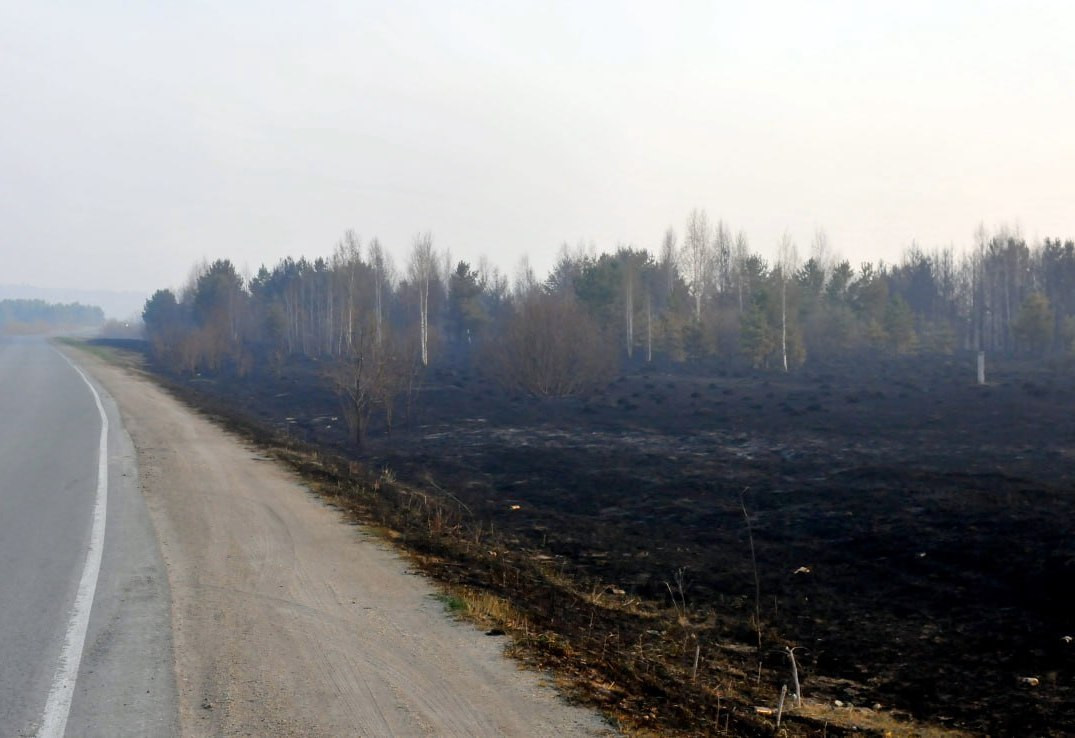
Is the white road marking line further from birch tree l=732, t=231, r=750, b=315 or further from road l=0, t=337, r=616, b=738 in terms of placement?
birch tree l=732, t=231, r=750, b=315

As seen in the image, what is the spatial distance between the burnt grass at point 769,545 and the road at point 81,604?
118 inches

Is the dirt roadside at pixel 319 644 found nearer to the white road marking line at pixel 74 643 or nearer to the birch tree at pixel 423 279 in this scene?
the white road marking line at pixel 74 643

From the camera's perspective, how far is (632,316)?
67000 millimetres

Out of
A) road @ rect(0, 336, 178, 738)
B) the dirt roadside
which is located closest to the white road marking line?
road @ rect(0, 336, 178, 738)

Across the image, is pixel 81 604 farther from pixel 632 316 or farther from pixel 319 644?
pixel 632 316

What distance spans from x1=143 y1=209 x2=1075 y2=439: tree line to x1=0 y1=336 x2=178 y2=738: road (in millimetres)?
A: 14907

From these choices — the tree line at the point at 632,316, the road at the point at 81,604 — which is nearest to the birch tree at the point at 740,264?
the tree line at the point at 632,316

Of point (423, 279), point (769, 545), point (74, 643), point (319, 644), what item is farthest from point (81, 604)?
point (423, 279)

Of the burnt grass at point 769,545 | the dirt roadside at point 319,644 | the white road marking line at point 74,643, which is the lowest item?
the burnt grass at point 769,545

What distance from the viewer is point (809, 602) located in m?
11.8

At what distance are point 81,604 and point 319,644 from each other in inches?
102

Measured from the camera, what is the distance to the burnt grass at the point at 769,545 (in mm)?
8188

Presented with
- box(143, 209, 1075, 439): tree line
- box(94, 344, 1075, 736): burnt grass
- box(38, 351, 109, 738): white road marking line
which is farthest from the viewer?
box(143, 209, 1075, 439): tree line

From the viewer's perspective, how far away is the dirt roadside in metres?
5.86
